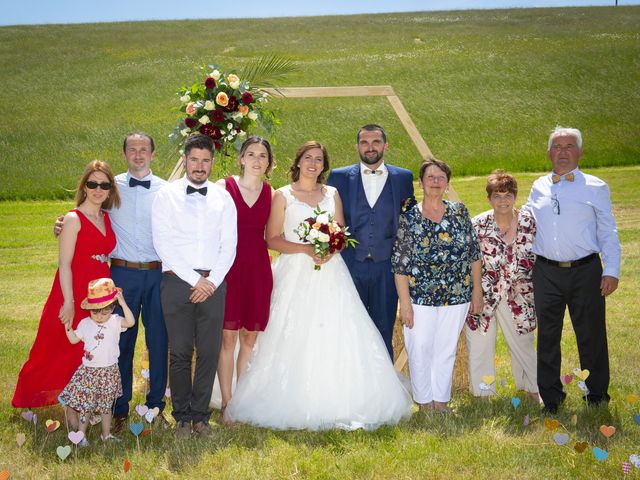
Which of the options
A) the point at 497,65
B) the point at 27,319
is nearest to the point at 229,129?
the point at 27,319

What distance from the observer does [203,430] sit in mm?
5453

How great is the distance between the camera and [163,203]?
5.38 metres

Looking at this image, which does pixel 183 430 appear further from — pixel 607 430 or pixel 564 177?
pixel 564 177

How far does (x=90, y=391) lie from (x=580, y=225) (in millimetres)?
3781

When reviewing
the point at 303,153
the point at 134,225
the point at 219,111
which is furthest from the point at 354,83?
the point at 134,225

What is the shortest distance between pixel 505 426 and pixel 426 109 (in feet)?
89.3

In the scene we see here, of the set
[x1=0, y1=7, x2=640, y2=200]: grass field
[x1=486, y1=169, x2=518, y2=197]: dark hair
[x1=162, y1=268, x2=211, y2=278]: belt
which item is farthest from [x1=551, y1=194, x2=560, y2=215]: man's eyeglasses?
[x1=0, y1=7, x2=640, y2=200]: grass field

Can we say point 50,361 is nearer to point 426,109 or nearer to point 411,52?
point 426,109

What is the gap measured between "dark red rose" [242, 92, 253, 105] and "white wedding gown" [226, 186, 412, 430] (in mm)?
893

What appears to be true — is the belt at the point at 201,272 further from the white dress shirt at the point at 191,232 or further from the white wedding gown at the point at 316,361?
the white wedding gown at the point at 316,361

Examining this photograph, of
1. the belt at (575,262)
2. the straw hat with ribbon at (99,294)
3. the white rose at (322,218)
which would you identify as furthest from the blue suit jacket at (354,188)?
the straw hat with ribbon at (99,294)

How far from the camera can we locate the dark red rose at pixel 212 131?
6.38m

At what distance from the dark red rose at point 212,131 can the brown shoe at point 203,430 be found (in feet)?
7.84

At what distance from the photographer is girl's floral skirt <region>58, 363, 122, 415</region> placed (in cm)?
526
